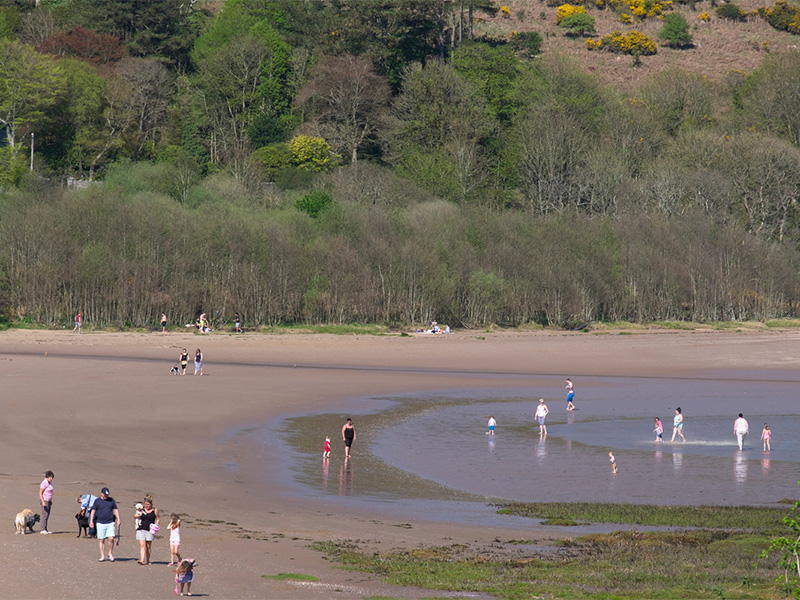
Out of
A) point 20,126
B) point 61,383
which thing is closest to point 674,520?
point 61,383

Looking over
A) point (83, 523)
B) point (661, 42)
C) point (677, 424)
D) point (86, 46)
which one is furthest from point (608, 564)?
point (661, 42)

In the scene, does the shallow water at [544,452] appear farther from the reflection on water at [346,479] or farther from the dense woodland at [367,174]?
the dense woodland at [367,174]

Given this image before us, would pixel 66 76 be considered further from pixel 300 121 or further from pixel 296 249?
pixel 296 249

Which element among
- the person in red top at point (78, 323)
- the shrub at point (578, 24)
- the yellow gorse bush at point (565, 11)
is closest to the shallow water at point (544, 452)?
the person in red top at point (78, 323)


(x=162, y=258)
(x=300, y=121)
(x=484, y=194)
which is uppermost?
(x=300, y=121)

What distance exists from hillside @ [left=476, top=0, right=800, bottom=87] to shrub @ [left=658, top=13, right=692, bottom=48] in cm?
139

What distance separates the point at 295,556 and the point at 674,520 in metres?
7.83

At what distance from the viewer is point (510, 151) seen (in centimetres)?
9181

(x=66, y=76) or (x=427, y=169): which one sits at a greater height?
(x=66, y=76)

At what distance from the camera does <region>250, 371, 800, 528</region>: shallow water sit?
22.1 m

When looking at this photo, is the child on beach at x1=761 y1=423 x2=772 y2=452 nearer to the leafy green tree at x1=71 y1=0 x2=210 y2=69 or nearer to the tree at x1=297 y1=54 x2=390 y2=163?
the tree at x1=297 y1=54 x2=390 y2=163

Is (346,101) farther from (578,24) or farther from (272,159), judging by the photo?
(578,24)

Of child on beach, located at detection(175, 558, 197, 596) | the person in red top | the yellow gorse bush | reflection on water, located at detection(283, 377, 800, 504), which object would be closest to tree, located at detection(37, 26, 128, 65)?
the person in red top

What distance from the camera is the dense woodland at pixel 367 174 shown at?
190 feet
